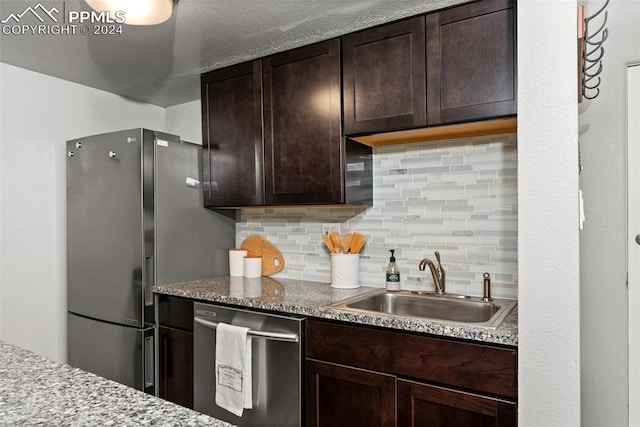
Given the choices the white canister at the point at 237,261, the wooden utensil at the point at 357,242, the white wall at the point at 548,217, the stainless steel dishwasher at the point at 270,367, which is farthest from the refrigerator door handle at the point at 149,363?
the white wall at the point at 548,217

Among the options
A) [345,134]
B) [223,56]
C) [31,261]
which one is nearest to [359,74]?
[345,134]

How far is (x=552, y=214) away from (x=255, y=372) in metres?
1.46

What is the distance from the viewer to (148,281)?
2439 millimetres

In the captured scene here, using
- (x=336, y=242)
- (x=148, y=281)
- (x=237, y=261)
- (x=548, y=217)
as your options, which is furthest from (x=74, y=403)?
(x=237, y=261)

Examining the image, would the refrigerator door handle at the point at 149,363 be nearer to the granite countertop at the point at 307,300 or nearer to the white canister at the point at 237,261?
the granite countertop at the point at 307,300

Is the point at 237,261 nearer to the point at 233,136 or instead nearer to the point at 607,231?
the point at 233,136

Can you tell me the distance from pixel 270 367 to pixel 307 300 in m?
0.35

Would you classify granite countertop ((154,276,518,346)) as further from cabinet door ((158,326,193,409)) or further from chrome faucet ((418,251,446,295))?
chrome faucet ((418,251,446,295))

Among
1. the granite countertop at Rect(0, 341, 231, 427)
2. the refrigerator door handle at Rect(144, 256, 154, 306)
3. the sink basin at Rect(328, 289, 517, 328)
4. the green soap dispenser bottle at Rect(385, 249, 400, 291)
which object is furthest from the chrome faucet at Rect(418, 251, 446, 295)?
the granite countertop at Rect(0, 341, 231, 427)

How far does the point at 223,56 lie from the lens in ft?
8.29

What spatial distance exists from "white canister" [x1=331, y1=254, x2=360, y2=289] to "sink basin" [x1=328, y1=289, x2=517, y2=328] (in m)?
0.16

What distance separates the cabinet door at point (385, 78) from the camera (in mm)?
1967

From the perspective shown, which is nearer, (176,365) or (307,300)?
(307,300)

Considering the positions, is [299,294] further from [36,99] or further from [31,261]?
[36,99]
